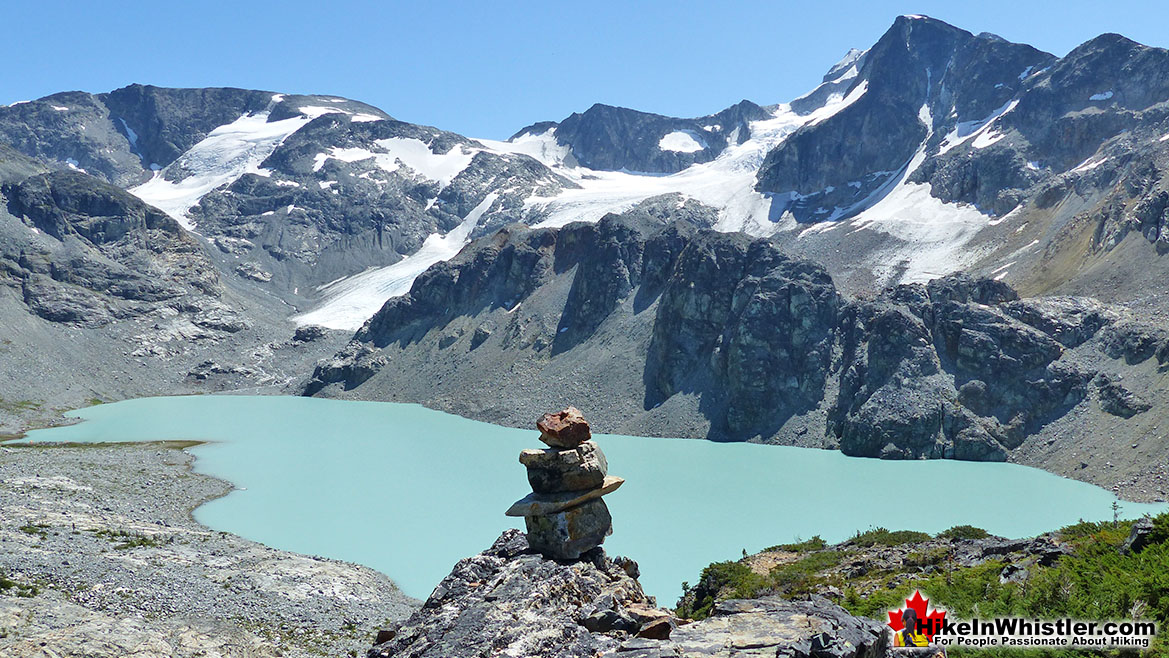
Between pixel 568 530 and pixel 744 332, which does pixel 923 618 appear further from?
pixel 744 332

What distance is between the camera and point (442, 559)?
3406 cm

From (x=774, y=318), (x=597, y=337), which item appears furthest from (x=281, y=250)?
(x=774, y=318)

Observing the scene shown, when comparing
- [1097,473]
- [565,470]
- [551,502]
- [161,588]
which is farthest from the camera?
[1097,473]

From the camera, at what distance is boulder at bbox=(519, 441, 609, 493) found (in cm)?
1465

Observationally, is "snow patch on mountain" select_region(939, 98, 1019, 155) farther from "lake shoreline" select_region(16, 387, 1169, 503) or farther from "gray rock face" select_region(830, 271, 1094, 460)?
"lake shoreline" select_region(16, 387, 1169, 503)

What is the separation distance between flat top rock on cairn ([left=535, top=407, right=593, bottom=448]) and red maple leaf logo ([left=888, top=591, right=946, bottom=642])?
6.04 meters

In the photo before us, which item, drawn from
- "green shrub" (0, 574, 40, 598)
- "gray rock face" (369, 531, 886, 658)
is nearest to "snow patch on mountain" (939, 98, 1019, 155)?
"gray rock face" (369, 531, 886, 658)

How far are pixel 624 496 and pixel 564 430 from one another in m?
33.0

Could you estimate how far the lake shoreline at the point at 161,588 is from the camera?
20.7 meters

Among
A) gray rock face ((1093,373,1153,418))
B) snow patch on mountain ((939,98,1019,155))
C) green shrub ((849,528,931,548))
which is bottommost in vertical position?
green shrub ((849,528,931,548))

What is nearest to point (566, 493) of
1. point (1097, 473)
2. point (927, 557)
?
point (927, 557)

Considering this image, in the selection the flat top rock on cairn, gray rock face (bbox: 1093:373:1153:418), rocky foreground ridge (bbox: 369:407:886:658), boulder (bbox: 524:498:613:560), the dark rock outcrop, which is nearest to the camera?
rocky foreground ridge (bbox: 369:407:886:658)

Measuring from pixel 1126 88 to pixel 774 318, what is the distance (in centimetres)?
11404

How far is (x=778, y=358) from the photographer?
71.8 metres
